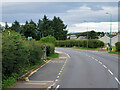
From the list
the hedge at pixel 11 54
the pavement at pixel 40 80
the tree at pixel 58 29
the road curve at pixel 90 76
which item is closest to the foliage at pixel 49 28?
the tree at pixel 58 29

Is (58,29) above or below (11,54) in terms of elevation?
above

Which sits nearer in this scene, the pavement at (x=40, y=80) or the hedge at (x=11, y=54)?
the pavement at (x=40, y=80)

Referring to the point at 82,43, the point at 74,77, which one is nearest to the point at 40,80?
the point at 74,77

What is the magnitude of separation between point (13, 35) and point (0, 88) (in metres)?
5.33

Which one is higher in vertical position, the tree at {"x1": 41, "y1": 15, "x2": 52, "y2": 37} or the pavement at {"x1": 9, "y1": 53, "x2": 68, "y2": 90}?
the tree at {"x1": 41, "y1": 15, "x2": 52, "y2": 37}

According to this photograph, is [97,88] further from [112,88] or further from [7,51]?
[7,51]

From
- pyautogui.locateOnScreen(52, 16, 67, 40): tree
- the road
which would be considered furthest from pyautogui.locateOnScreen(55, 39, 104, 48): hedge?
the road

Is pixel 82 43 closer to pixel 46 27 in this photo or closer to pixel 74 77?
pixel 46 27

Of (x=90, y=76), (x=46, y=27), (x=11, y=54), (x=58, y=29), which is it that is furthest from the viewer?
(x=58, y=29)

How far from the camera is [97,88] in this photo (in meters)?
11.4

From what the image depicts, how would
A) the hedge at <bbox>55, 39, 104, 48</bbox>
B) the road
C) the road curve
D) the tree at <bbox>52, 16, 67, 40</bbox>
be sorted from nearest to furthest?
the road → the road curve → the hedge at <bbox>55, 39, 104, 48</bbox> → the tree at <bbox>52, 16, 67, 40</bbox>

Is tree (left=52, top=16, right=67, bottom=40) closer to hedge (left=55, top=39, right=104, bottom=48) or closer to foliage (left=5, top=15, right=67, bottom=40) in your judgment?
foliage (left=5, top=15, right=67, bottom=40)

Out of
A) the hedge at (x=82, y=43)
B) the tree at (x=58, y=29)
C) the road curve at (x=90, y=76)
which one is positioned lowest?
the road curve at (x=90, y=76)

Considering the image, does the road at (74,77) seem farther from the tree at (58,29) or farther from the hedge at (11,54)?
the tree at (58,29)
